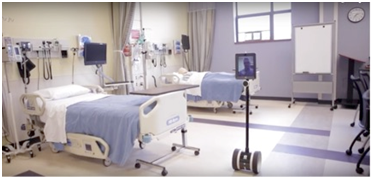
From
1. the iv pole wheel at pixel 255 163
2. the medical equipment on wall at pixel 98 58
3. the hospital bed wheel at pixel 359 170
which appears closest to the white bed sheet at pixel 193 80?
the medical equipment on wall at pixel 98 58

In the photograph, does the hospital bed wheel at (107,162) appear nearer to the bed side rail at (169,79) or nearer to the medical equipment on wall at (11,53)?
the medical equipment on wall at (11,53)

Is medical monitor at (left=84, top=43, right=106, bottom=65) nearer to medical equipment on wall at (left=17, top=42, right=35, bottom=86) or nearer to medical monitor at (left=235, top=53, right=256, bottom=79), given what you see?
medical equipment on wall at (left=17, top=42, right=35, bottom=86)

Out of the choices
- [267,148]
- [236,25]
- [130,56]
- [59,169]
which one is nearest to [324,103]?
[236,25]

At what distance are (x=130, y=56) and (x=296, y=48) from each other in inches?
126

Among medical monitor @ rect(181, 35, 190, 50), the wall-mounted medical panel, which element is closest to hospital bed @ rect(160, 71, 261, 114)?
medical monitor @ rect(181, 35, 190, 50)

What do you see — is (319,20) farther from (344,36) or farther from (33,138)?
(33,138)

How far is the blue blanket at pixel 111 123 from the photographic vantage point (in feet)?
9.07

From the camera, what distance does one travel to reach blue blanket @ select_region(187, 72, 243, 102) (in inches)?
203

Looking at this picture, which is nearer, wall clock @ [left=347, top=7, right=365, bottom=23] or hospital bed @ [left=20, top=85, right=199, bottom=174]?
hospital bed @ [left=20, top=85, right=199, bottom=174]

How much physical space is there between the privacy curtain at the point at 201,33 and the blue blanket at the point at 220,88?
67.2 inches

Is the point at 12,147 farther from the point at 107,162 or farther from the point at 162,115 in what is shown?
the point at 162,115

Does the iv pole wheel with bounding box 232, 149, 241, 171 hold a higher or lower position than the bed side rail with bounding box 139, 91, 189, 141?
lower

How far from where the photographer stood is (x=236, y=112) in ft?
18.2

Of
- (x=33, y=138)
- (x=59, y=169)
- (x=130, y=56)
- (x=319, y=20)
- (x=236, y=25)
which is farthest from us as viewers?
(x=236, y=25)
